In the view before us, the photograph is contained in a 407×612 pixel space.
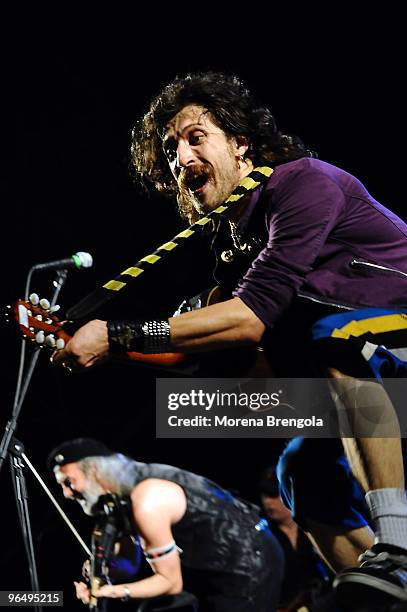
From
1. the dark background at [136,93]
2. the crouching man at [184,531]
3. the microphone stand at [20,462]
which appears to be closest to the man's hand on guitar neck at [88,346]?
the microphone stand at [20,462]

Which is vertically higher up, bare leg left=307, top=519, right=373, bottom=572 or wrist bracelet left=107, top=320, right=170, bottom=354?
wrist bracelet left=107, top=320, right=170, bottom=354

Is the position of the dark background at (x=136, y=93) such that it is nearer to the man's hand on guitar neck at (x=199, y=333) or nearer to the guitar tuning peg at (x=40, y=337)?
the guitar tuning peg at (x=40, y=337)

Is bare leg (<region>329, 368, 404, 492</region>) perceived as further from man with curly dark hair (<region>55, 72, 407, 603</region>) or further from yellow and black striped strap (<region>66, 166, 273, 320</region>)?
yellow and black striped strap (<region>66, 166, 273, 320</region>)

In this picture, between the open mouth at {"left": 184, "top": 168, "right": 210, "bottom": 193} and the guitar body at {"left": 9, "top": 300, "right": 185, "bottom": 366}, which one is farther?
the open mouth at {"left": 184, "top": 168, "right": 210, "bottom": 193}

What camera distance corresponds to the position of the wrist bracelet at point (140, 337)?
2.31m

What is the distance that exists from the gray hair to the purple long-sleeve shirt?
710mm

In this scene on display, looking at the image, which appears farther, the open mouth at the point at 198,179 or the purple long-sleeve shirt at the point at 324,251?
the open mouth at the point at 198,179

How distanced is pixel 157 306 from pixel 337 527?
1236 millimetres

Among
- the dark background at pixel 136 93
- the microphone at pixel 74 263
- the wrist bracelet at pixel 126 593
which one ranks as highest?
the dark background at pixel 136 93

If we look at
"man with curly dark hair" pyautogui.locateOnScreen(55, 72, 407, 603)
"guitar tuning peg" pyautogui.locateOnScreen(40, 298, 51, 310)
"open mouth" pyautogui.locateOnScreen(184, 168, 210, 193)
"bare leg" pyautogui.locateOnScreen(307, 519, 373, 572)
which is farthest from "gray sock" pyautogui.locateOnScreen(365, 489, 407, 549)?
"open mouth" pyautogui.locateOnScreen(184, 168, 210, 193)

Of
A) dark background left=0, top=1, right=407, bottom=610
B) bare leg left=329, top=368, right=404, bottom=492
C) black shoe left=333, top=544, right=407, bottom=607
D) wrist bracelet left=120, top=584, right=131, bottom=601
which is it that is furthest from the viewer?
dark background left=0, top=1, right=407, bottom=610

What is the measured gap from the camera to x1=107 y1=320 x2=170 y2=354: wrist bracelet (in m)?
2.31

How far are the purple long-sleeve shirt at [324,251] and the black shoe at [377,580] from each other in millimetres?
702

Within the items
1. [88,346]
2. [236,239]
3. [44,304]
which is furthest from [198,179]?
[88,346]
